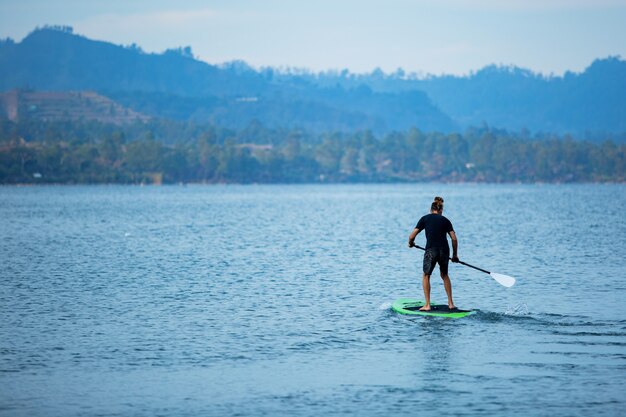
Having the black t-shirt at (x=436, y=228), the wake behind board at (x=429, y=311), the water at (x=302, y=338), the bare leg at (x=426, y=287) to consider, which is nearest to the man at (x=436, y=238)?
the black t-shirt at (x=436, y=228)

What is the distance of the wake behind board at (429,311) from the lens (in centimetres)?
2873

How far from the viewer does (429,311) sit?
29.0 m

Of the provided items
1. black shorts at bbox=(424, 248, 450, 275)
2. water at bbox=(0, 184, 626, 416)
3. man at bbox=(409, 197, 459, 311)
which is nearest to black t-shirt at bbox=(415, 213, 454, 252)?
man at bbox=(409, 197, 459, 311)

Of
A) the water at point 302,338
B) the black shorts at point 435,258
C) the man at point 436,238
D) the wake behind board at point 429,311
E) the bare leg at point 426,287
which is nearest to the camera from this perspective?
the water at point 302,338

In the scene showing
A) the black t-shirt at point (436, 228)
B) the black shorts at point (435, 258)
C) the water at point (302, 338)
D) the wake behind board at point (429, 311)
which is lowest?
the water at point (302, 338)

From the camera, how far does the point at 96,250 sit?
206 ft

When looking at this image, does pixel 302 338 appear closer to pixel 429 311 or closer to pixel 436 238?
pixel 429 311

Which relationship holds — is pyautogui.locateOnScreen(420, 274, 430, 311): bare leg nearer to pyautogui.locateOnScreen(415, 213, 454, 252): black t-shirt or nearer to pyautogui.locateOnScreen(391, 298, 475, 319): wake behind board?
pyautogui.locateOnScreen(391, 298, 475, 319): wake behind board

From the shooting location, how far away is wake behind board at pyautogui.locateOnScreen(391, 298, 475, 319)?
28734mm

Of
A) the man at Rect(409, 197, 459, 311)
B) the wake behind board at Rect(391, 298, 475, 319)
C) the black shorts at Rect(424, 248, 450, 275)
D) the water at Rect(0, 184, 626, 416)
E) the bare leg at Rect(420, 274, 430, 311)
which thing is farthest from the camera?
the wake behind board at Rect(391, 298, 475, 319)

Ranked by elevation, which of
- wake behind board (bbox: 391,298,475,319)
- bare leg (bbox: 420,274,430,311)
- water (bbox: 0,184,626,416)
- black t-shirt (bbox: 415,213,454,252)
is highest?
black t-shirt (bbox: 415,213,454,252)

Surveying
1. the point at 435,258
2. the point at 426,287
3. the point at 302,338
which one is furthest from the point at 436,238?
the point at 302,338

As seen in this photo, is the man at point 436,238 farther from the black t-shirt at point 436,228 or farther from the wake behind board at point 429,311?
the wake behind board at point 429,311

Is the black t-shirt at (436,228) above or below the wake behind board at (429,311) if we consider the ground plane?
above
